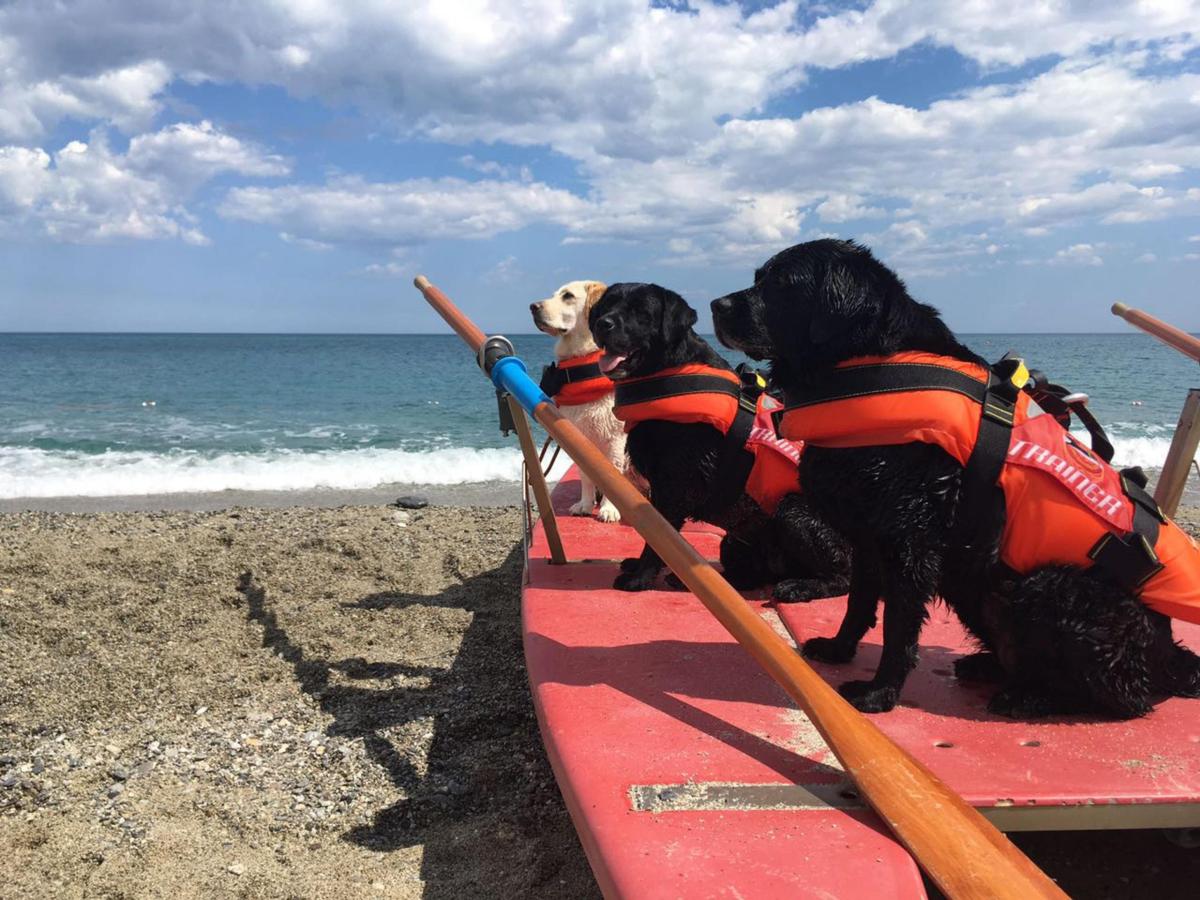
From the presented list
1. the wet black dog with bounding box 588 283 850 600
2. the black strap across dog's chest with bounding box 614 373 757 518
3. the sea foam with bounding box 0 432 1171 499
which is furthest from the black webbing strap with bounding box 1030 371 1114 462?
the sea foam with bounding box 0 432 1171 499

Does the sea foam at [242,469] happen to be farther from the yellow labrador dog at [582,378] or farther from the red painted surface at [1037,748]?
the red painted surface at [1037,748]

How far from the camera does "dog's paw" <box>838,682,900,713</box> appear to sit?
239cm

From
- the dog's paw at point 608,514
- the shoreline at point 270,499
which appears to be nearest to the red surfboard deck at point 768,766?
the dog's paw at point 608,514

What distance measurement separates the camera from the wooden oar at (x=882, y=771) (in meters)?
1.57

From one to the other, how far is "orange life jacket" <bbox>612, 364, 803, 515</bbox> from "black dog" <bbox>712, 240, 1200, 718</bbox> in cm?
109

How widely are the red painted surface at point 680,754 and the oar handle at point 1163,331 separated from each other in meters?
3.32

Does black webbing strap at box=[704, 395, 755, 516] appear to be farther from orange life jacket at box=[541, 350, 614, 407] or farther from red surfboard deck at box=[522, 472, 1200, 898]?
orange life jacket at box=[541, 350, 614, 407]

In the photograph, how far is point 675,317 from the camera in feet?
12.9

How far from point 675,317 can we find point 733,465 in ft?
2.58

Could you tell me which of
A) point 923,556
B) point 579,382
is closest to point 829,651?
point 923,556

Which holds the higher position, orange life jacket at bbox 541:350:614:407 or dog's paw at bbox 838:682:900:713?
orange life jacket at bbox 541:350:614:407

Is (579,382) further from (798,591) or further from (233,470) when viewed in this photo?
(233,470)

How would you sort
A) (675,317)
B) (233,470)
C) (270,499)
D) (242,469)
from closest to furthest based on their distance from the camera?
(675,317), (270,499), (233,470), (242,469)

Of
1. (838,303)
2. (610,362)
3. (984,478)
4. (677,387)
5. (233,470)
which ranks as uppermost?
(838,303)
